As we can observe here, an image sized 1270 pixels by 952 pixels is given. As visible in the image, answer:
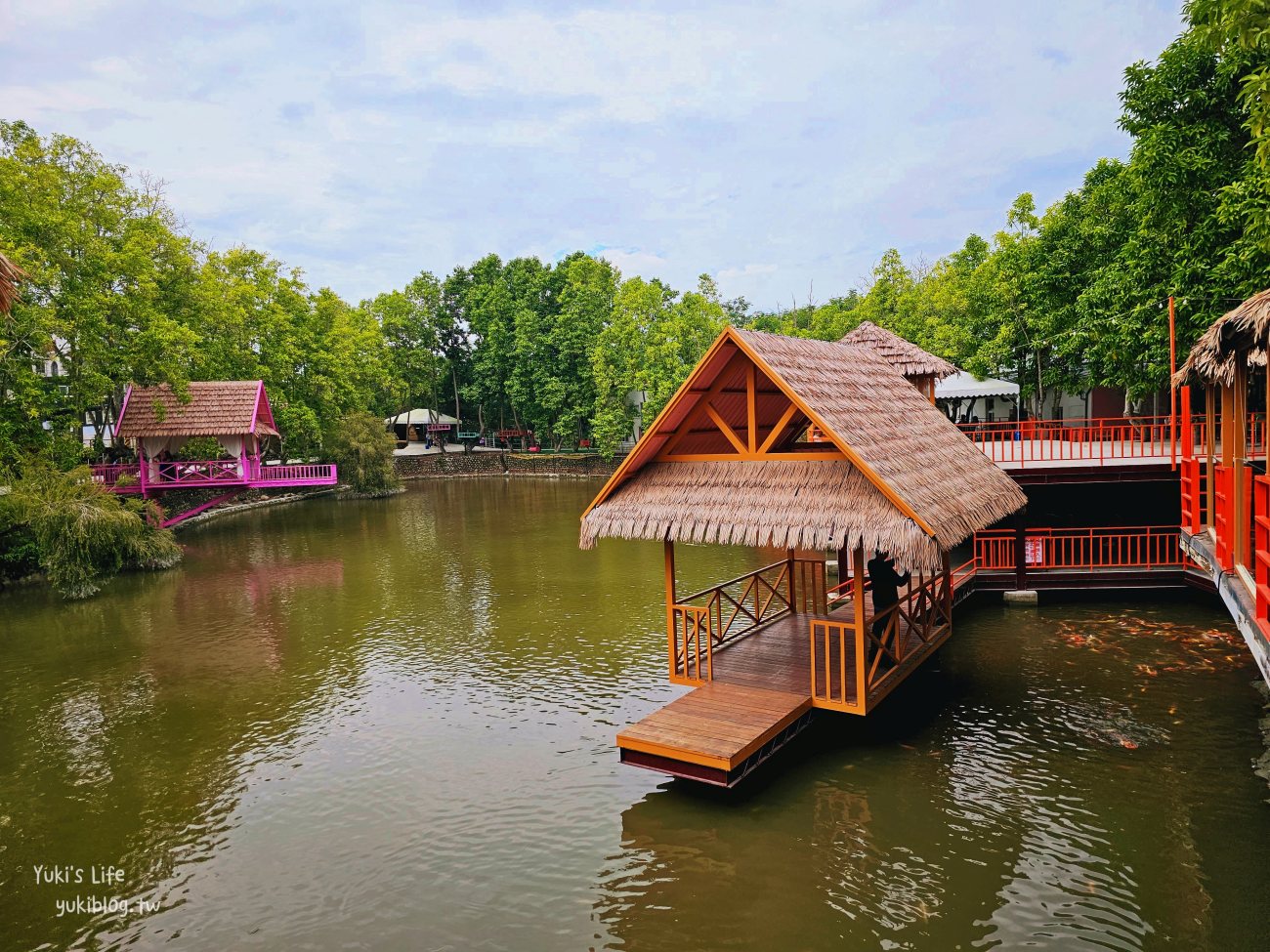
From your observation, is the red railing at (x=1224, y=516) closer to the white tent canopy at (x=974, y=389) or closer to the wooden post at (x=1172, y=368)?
the wooden post at (x=1172, y=368)

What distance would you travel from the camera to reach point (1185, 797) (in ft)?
27.9

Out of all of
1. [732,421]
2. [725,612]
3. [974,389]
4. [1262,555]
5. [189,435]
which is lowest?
[725,612]

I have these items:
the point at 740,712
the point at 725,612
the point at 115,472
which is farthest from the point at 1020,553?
the point at 115,472

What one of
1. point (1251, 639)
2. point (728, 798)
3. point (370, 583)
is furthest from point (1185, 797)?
point (370, 583)

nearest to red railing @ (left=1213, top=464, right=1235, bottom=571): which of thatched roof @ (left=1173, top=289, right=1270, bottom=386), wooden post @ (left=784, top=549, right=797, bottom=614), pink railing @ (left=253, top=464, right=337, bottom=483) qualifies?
thatched roof @ (left=1173, top=289, right=1270, bottom=386)

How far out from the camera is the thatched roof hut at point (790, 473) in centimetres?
919

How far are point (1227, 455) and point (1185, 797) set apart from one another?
3.91 m

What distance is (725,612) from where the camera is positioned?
16703mm

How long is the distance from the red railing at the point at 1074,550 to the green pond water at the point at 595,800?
4.24 feet

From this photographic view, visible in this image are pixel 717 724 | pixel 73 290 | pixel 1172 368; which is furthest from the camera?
pixel 73 290

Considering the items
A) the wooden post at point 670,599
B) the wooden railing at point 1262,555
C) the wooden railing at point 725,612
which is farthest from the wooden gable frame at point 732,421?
the wooden railing at point 1262,555

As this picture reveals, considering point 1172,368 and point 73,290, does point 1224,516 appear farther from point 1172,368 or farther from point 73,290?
point 73,290

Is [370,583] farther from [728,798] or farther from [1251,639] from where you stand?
[1251,639]

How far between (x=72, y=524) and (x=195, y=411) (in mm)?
9903
